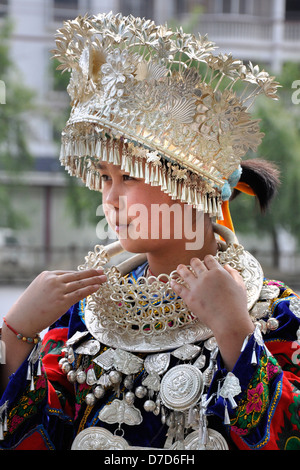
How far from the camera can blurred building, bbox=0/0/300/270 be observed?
1198 cm

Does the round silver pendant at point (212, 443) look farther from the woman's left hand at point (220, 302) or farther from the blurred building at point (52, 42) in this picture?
the blurred building at point (52, 42)

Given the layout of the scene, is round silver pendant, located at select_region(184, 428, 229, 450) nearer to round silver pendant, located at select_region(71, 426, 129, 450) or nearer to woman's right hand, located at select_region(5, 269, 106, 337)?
round silver pendant, located at select_region(71, 426, 129, 450)

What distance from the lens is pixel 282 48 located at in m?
12.3

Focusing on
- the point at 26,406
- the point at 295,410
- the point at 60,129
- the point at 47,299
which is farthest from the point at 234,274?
the point at 60,129

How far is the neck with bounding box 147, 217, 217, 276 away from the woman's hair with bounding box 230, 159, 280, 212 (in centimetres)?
19

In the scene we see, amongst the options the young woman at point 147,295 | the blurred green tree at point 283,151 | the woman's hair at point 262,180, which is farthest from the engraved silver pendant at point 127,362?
the blurred green tree at point 283,151

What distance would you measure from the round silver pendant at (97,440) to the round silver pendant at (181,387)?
0.15 meters

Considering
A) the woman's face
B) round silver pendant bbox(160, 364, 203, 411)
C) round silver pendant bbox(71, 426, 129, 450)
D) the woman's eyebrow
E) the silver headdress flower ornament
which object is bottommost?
round silver pendant bbox(71, 426, 129, 450)

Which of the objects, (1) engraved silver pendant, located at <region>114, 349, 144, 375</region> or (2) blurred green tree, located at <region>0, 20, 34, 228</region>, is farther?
(2) blurred green tree, located at <region>0, 20, 34, 228</region>

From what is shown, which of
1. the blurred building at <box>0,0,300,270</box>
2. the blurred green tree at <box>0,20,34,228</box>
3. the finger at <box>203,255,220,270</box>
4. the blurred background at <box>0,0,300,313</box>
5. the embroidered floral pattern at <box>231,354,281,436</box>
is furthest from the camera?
the blurred building at <box>0,0,300,270</box>

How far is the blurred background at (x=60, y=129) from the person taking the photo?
929 centimetres

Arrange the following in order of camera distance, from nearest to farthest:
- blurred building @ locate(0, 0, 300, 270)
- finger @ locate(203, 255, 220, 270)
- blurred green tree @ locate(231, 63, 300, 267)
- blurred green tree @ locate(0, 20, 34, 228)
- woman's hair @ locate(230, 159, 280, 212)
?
finger @ locate(203, 255, 220, 270)
woman's hair @ locate(230, 159, 280, 212)
blurred green tree @ locate(231, 63, 300, 267)
blurred green tree @ locate(0, 20, 34, 228)
blurred building @ locate(0, 0, 300, 270)

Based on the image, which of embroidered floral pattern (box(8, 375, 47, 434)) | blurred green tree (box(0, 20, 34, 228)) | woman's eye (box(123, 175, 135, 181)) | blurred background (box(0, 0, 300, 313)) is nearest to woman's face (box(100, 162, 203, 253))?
woman's eye (box(123, 175, 135, 181))
